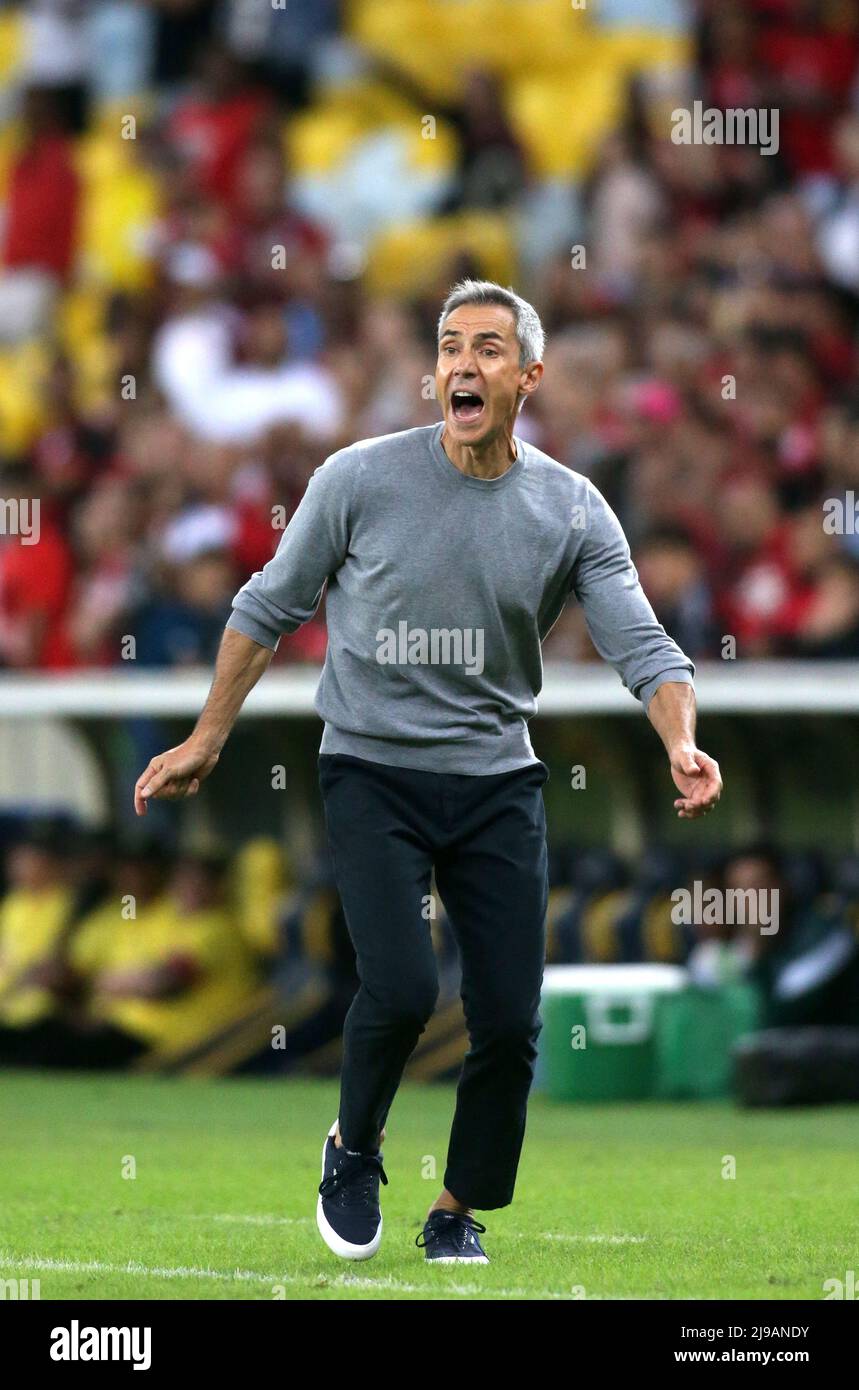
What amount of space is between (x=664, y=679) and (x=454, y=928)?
29.9 inches

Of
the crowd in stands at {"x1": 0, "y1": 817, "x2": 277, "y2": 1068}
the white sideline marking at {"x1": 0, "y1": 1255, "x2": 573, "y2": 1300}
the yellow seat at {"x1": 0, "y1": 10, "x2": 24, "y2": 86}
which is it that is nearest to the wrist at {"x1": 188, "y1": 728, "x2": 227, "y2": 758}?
the white sideline marking at {"x1": 0, "y1": 1255, "x2": 573, "y2": 1300}

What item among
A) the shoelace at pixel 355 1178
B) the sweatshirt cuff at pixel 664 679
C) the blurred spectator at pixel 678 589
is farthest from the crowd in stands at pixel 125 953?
the sweatshirt cuff at pixel 664 679

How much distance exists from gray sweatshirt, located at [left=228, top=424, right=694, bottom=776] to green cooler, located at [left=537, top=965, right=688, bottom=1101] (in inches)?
212

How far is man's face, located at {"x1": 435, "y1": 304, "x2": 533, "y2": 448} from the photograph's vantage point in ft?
19.8

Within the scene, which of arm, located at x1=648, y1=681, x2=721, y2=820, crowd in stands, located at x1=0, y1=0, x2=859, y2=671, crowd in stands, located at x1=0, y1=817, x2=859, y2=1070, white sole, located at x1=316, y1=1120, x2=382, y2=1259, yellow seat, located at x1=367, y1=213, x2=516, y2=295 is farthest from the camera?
yellow seat, located at x1=367, y1=213, x2=516, y2=295

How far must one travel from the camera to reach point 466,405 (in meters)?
6.07

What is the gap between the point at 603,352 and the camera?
13328mm

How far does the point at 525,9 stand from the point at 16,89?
4.32 m

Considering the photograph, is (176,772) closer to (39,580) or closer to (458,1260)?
(458,1260)

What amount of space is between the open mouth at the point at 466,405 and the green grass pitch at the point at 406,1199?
1920mm

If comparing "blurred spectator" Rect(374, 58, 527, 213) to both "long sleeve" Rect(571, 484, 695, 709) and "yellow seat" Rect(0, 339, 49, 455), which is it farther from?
"long sleeve" Rect(571, 484, 695, 709)
